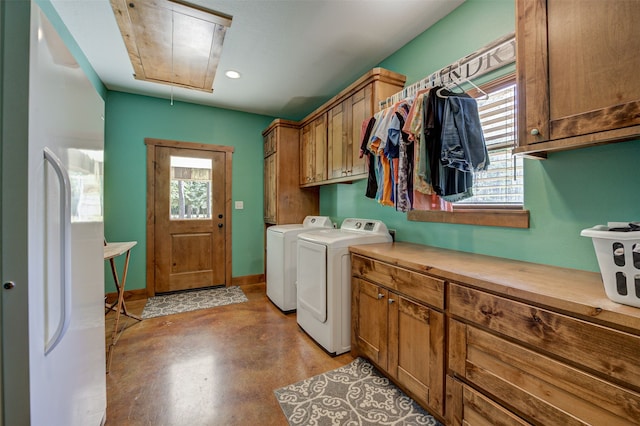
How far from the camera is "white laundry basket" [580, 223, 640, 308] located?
0.83 metres

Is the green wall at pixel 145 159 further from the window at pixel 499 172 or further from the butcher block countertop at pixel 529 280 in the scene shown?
the window at pixel 499 172

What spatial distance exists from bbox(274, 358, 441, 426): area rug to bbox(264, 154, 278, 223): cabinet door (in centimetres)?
226

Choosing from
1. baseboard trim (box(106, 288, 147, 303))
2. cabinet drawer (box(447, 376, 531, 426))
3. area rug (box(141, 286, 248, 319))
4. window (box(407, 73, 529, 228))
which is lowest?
area rug (box(141, 286, 248, 319))

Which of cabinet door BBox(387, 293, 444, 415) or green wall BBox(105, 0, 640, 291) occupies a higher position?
green wall BBox(105, 0, 640, 291)

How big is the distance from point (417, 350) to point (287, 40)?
8.48 ft

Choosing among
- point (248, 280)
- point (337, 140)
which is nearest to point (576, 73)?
point (337, 140)

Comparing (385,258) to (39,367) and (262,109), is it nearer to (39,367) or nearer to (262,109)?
(39,367)

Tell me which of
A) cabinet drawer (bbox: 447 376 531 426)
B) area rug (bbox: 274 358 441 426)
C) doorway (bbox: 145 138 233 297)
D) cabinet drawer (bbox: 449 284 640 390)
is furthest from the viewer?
doorway (bbox: 145 138 233 297)

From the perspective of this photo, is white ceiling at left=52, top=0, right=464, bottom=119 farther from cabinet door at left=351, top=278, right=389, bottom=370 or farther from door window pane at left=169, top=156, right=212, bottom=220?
cabinet door at left=351, top=278, right=389, bottom=370

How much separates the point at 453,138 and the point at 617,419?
131 centimetres

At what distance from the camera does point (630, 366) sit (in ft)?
2.65

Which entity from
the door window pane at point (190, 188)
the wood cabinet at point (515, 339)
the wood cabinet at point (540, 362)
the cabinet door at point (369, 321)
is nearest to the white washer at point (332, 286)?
the cabinet door at point (369, 321)

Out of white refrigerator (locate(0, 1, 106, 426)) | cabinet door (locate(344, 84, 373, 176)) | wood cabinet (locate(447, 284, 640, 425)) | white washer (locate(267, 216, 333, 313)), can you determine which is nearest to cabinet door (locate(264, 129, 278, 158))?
white washer (locate(267, 216, 333, 313))

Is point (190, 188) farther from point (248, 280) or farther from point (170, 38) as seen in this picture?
point (170, 38)
